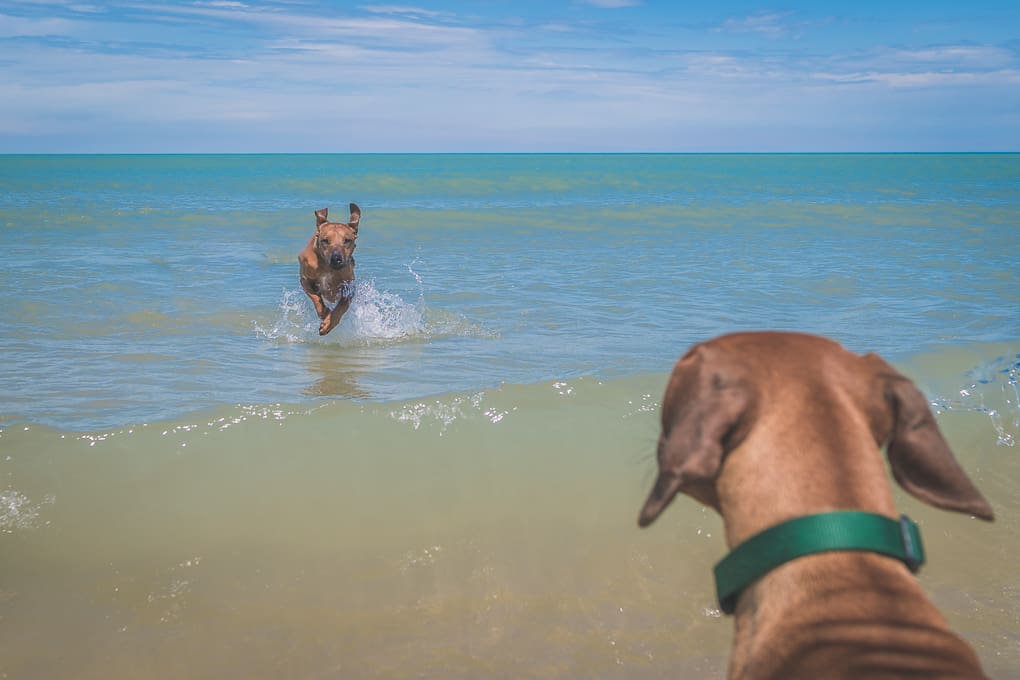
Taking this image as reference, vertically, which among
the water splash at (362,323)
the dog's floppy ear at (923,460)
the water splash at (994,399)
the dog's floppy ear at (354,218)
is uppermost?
the dog's floppy ear at (923,460)

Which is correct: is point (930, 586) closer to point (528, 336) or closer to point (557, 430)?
point (557, 430)

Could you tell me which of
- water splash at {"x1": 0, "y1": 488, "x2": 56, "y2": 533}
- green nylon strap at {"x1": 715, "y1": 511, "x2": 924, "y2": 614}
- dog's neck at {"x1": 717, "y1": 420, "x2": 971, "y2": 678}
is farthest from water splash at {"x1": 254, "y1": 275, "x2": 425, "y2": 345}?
green nylon strap at {"x1": 715, "y1": 511, "x2": 924, "y2": 614}

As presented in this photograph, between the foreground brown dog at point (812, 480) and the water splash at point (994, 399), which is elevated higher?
the foreground brown dog at point (812, 480)

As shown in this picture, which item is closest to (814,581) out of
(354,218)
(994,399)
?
(994,399)

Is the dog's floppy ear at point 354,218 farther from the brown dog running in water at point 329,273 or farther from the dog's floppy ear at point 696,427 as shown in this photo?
the dog's floppy ear at point 696,427

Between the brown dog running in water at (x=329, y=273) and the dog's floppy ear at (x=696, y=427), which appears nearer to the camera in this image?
the dog's floppy ear at (x=696, y=427)

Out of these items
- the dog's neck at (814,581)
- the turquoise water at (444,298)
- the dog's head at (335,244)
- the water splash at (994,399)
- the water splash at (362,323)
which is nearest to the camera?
the dog's neck at (814,581)

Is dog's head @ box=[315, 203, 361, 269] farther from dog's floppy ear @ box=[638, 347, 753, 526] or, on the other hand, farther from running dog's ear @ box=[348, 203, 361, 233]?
dog's floppy ear @ box=[638, 347, 753, 526]

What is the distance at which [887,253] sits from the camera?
19484mm

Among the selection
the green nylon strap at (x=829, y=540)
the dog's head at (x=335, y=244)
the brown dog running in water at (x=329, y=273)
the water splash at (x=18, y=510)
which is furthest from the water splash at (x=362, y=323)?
the green nylon strap at (x=829, y=540)

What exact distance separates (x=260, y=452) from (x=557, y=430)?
2041 mm

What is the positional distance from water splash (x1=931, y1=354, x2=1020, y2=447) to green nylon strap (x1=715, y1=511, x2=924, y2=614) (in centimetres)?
572

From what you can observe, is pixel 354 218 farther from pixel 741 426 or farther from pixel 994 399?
pixel 741 426

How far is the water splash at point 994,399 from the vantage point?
738 cm
